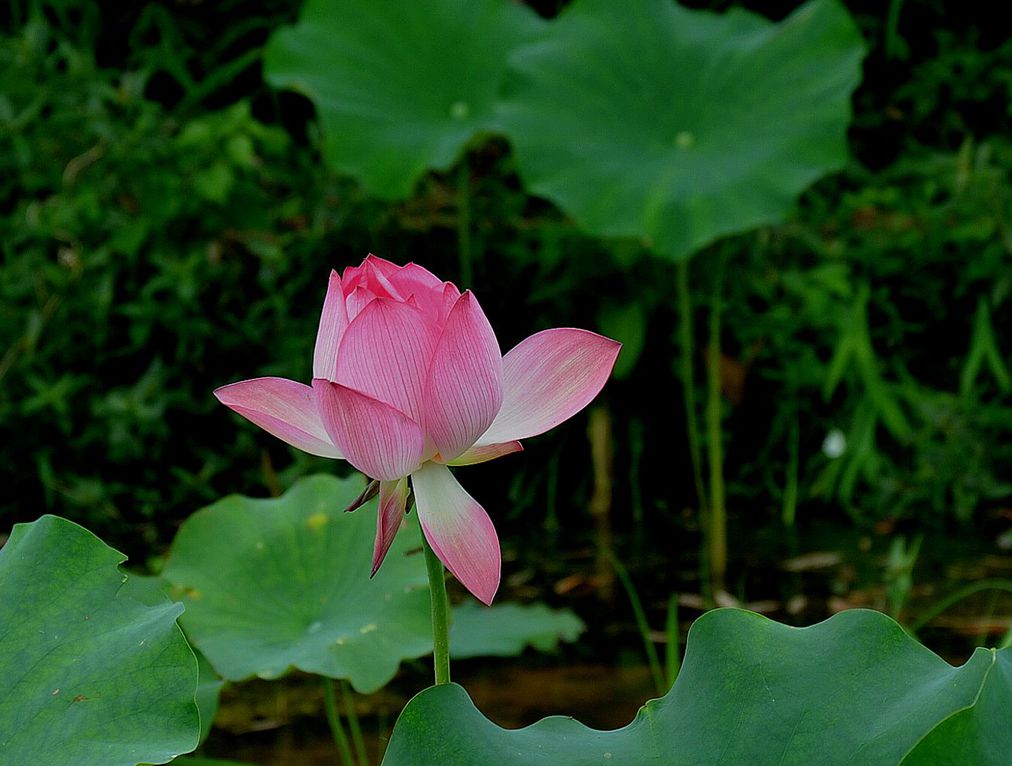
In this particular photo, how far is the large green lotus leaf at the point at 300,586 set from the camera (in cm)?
83

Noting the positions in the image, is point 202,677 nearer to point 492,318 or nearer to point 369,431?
point 369,431

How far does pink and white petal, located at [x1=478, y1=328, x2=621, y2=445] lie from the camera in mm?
461

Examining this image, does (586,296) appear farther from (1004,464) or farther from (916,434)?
(1004,464)

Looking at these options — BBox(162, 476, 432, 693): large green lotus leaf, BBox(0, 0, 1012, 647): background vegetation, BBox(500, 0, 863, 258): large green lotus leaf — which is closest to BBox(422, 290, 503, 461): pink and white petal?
BBox(162, 476, 432, 693): large green lotus leaf

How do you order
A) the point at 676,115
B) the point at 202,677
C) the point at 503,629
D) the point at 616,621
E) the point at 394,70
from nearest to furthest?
the point at 202,677
the point at 503,629
the point at 616,621
the point at 676,115
the point at 394,70

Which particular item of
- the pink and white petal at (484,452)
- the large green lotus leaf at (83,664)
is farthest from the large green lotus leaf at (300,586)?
the pink and white petal at (484,452)

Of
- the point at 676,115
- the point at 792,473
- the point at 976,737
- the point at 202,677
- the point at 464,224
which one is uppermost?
the point at 976,737

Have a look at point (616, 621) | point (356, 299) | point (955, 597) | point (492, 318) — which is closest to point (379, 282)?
point (356, 299)

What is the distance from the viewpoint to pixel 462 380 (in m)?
0.43

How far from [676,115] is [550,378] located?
153 cm

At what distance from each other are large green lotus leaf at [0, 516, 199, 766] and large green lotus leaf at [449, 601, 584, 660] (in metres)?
0.73

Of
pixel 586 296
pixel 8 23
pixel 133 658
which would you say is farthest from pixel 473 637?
pixel 8 23

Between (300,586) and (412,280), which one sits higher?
(412,280)

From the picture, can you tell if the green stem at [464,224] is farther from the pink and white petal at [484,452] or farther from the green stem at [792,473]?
the pink and white petal at [484,452]
